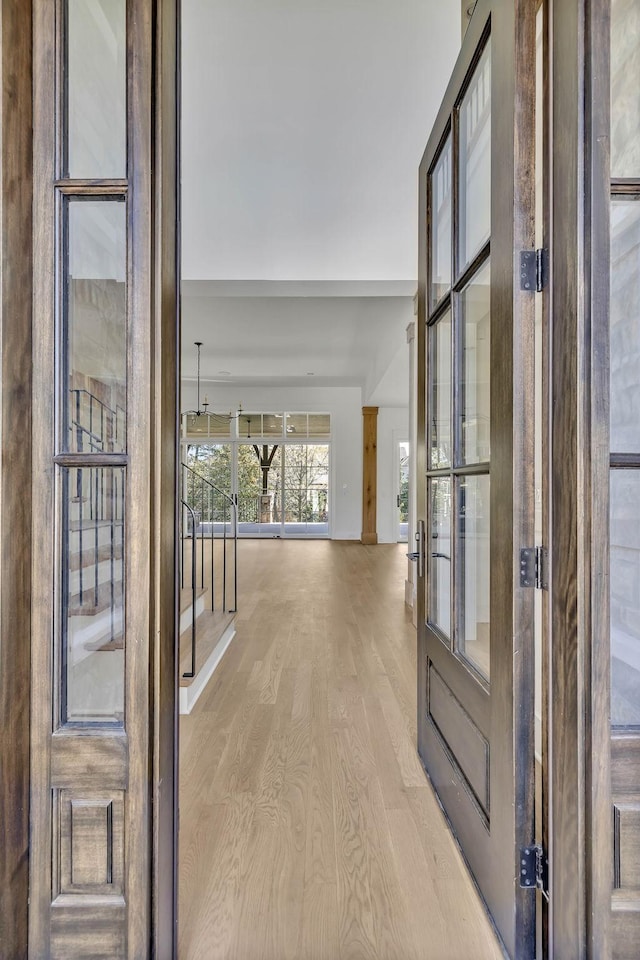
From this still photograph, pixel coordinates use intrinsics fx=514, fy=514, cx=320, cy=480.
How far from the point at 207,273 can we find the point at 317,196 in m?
0.92

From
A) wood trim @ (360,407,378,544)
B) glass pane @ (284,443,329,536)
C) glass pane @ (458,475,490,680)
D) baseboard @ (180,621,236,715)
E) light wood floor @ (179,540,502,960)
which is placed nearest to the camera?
light wood floor @ (179,540,502,960)

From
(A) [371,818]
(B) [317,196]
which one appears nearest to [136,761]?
A: (A) [371,818]

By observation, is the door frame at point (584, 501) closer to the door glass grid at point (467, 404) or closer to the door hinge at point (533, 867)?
the door hinge at point (533, 867)

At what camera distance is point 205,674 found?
3221mm

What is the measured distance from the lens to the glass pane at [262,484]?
424 inches

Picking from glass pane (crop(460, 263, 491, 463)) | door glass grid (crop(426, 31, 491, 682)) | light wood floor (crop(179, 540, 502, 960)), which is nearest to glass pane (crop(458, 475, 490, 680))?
door glass grid (crop(426, 31, 491, 682))

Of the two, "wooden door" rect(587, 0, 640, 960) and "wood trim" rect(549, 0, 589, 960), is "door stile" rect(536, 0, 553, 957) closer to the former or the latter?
"wood trim" rect(549, 0, 589, 960)

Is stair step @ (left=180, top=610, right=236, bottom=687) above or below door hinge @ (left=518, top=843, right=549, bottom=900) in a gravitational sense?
below

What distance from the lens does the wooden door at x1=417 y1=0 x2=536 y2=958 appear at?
3.99 ft

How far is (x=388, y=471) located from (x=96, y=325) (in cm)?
938

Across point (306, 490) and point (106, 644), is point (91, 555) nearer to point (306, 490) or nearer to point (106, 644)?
point (106, 644)

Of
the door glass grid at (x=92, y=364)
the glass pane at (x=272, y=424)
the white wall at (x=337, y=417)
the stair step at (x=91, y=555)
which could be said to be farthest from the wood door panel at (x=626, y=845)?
the glass pane at (x=272, y=424)

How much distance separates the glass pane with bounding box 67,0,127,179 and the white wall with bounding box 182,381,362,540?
30.7 feet

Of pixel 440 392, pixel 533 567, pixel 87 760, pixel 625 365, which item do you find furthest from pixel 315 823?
pixel 625 365
